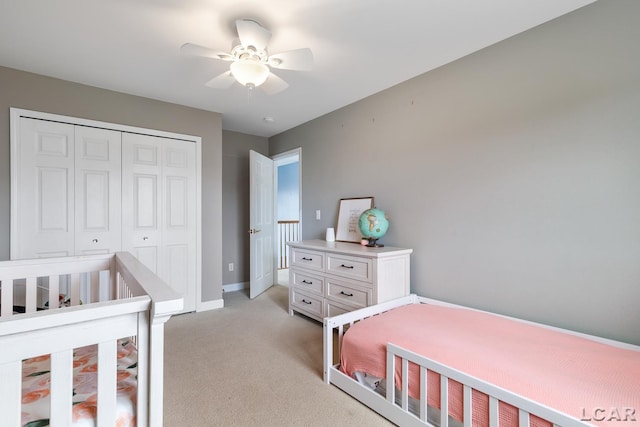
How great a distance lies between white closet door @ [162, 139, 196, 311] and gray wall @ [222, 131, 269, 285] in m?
0.85

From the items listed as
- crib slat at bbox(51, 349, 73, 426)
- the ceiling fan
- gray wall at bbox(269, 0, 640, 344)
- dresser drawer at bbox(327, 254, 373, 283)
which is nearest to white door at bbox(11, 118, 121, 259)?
the ceiling fan

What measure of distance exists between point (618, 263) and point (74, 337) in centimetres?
243

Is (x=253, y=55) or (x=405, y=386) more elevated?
(x=253, y=55)

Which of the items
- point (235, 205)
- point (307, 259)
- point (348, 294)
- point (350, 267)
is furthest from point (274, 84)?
point (235, 205)

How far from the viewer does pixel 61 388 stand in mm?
747

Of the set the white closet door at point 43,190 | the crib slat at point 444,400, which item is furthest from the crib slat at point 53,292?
the crib slat at point 444,400

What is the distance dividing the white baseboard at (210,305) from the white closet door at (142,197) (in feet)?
1.98

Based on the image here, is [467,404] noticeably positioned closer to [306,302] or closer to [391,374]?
[391,374]

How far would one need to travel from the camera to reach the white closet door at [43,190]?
237 cm

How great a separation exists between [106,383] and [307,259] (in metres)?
2.15

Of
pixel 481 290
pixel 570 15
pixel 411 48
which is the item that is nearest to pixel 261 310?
pixel 481 290

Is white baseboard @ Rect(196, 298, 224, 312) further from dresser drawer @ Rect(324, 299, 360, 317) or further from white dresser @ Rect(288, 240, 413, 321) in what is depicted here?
dresser drawer @ Rect(324, 299, 360, 317)

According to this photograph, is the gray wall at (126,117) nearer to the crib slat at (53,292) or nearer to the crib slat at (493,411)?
the crib slat at (53,292)

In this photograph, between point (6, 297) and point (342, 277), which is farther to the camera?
point (342, 277)
